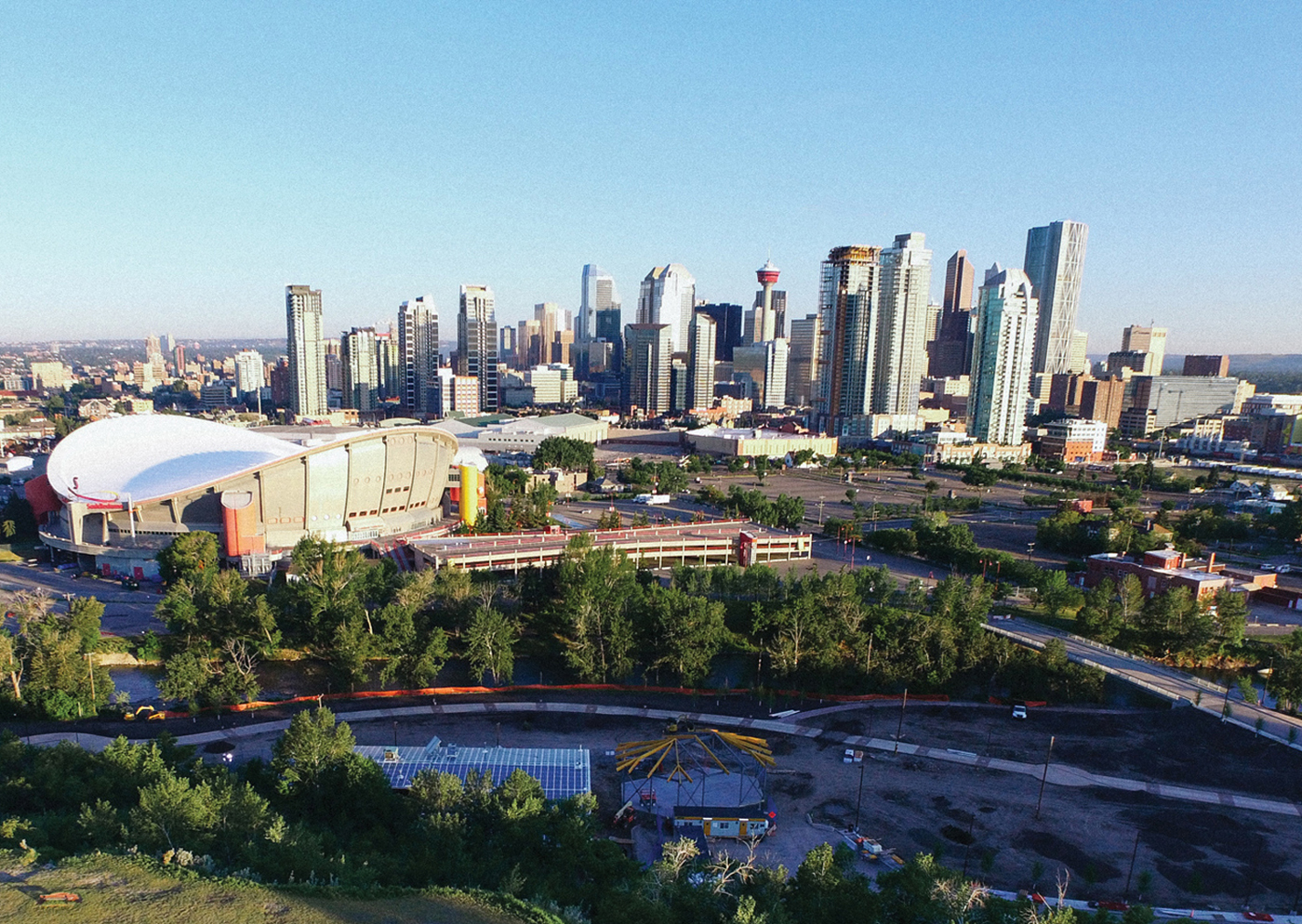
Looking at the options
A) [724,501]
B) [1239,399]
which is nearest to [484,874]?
[724,501]

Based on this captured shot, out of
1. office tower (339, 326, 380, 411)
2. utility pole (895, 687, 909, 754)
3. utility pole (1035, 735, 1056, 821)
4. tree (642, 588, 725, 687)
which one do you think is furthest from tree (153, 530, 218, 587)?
office tower (339, 326, 380, 411)

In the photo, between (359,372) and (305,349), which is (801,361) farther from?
(305,349)

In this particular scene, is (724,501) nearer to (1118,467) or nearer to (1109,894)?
(1109,894)

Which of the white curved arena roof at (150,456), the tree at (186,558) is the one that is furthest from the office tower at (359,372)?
the tree at (186,558)

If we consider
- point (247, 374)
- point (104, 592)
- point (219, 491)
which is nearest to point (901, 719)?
point (219, 491)

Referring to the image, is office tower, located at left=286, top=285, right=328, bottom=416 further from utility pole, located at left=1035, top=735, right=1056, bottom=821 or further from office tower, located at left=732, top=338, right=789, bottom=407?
utility pole, located at left=1035, top=735, right=1056, bottom=821

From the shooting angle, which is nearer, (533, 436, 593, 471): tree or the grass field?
the grass field

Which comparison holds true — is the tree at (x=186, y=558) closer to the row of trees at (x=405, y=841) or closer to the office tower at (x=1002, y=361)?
the row of trees at (x=405, y=841)
